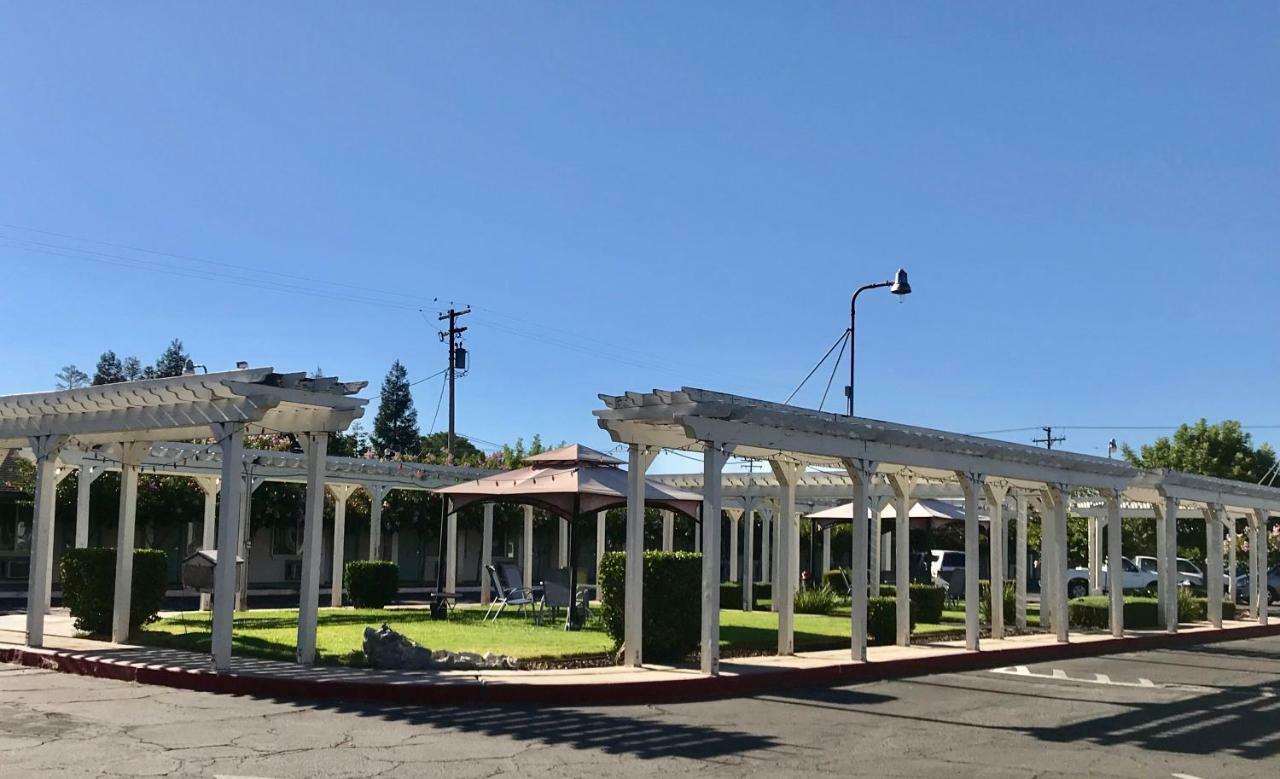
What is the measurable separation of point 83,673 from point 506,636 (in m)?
5.29

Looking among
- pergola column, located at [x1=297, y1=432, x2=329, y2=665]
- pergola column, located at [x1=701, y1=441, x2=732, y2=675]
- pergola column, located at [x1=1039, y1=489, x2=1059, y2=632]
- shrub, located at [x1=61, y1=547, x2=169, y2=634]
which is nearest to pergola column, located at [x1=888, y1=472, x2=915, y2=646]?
pergola column, located at [x1=1039, y1=489, x2=1059, y2=632]

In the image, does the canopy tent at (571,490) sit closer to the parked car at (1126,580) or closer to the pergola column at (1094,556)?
the pergola column at (1094,556)

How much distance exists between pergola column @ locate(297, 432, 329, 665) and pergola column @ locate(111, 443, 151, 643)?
3.17m

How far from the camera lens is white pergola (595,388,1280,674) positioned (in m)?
12.2

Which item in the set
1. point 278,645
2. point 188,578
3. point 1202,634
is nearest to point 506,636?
point 278,645

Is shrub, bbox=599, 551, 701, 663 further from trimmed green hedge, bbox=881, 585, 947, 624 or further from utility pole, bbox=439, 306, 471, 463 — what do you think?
utility pole, bbox=439, 306, 471, 463

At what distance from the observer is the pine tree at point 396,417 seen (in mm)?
74750

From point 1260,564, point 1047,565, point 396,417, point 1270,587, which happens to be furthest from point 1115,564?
point 396,417

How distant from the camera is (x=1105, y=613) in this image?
21.5 m

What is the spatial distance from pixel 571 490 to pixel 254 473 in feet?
29.0

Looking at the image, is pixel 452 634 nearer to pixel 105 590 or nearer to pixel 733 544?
pixel 105 590

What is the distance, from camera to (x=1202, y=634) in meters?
21.0

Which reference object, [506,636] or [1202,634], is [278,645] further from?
[1202,634]

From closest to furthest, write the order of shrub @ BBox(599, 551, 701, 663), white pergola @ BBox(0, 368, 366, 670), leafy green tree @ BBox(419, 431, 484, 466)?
white pergola @ BBox(0, 368, 366, 670) < shrub @ BBox(599, 551, 701, 663) < leafy green tree @ BBox(419, 431, 484, 466)
